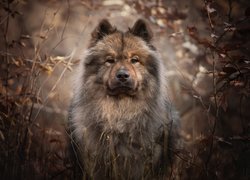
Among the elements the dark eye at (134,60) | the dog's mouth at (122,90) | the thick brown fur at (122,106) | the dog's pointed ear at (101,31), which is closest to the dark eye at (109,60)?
the thick brown fur at (122,106)

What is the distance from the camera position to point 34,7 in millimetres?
11094

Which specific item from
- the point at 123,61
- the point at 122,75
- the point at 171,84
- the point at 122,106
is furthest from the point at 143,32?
the point at 171,84

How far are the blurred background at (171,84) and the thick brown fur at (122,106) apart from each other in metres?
0.25

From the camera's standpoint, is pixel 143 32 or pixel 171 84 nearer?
pixel 143 32

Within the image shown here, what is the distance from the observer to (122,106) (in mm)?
5023

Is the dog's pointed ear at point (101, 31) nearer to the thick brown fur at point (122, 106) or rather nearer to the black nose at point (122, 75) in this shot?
the thick brown fur at point (122, 106)

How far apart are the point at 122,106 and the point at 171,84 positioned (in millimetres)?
4002

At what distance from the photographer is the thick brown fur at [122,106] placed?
474 centimetres

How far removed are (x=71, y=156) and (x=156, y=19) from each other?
3.90 meters

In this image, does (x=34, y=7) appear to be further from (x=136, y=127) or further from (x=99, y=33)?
(x=136, y=127)

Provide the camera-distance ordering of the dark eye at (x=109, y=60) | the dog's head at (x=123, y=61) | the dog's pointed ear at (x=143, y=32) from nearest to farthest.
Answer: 1. the dog's head at (x=123, y=61)
2. the dark eye at (x=109, y=60)
3. the dog's pointed ear at (x=143, y=32)

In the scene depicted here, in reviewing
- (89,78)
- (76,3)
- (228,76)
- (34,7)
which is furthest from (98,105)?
(34,7)

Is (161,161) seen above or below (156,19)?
below

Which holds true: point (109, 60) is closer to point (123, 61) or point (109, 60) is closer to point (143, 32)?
point (123, 61)
